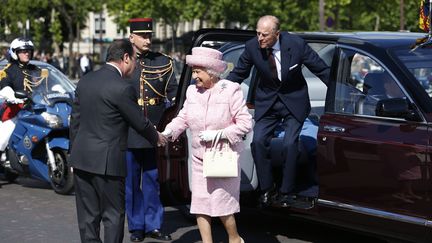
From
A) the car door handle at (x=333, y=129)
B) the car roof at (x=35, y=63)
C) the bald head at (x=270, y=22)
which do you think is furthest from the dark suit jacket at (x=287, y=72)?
the car roof at (x=35, y=63)

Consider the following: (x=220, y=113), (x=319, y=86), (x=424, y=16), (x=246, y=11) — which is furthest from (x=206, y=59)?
Answer: (x=246, y=11)

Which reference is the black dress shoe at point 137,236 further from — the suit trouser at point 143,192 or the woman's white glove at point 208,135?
the woman's white glove at point 208,135

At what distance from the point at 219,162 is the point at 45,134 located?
440 cm

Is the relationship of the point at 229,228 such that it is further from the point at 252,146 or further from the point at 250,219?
the point at 250,219

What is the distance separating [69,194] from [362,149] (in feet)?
15.5

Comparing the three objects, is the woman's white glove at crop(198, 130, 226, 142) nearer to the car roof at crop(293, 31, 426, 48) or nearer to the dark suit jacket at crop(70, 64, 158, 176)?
the dark suit jacket at crop(70, 64, 158, 176)

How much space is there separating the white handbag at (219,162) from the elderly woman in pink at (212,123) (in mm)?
58

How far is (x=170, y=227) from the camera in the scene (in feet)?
26.7

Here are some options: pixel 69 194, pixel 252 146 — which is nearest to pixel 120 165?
pixel 252 146

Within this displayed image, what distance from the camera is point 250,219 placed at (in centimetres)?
848

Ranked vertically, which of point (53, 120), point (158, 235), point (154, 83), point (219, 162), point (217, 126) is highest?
point (154, 83)

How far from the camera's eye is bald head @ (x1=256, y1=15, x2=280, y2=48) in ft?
22.9

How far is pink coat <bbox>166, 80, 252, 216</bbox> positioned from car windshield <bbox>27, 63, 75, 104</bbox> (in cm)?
432

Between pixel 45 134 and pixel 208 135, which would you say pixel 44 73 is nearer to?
pixel 45 134
